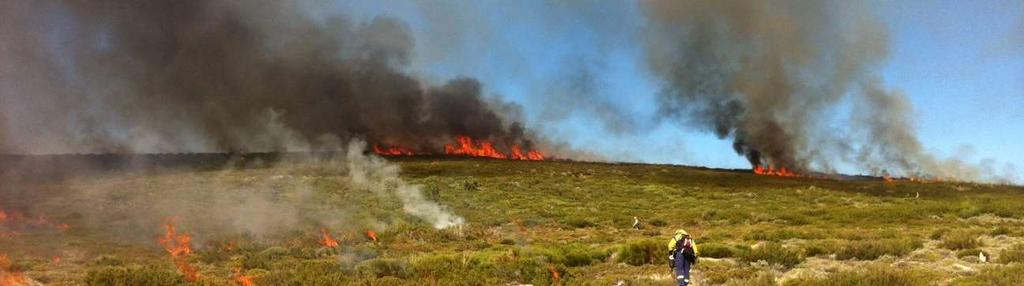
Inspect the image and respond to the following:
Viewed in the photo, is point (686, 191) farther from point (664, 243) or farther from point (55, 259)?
point (55, 259)

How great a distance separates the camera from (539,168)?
260 ft

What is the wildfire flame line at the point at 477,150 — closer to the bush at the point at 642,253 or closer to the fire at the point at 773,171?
the fire at the point at 773,171

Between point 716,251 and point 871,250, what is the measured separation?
486 centimetres

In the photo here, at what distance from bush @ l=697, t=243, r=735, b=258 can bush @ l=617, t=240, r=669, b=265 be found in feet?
4.33

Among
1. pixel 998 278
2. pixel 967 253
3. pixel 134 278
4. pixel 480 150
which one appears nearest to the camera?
pixel 998 278

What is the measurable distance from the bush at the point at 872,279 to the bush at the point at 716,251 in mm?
5804

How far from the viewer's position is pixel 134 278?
1645 cm

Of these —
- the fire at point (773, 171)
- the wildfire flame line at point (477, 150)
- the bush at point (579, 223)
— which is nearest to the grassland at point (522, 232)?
the bush at point (579, 223)

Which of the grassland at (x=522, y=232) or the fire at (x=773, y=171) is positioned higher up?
the fire at (x=773, y=171)

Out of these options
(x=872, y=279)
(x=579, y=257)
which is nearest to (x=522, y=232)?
(x=579, y=257)

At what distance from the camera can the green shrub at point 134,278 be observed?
16.3 meters

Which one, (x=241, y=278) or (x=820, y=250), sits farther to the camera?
(x=820, y=250)

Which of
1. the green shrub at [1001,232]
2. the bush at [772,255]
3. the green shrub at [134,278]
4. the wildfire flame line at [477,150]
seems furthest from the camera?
the wildfire flame line at [477,150]

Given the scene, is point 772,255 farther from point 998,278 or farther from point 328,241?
point 328,241
